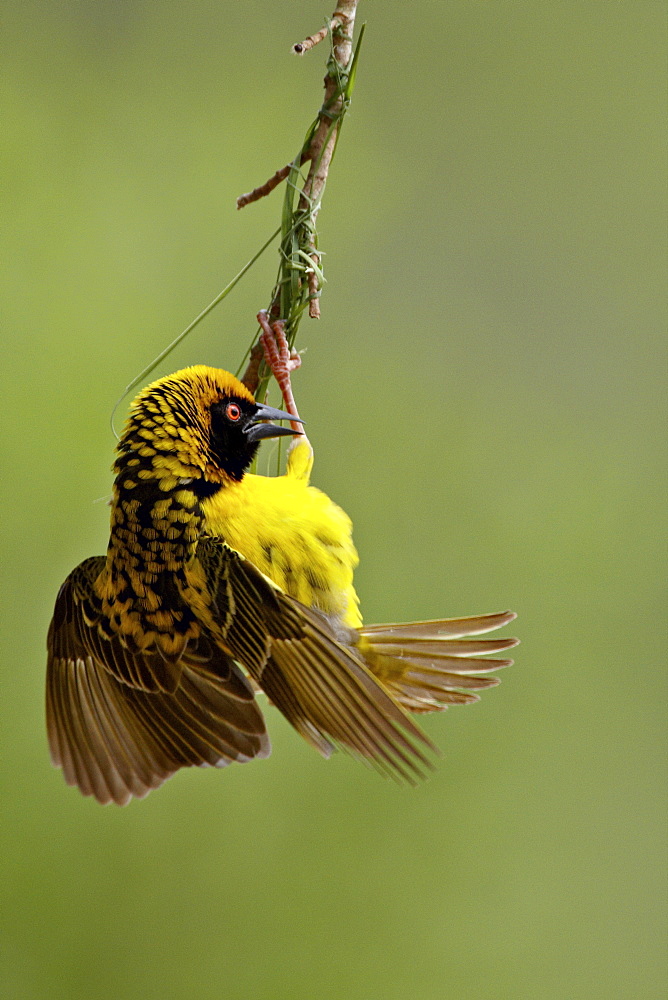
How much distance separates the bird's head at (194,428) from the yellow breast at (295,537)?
60 mm

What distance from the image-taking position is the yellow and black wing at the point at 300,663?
140 cm

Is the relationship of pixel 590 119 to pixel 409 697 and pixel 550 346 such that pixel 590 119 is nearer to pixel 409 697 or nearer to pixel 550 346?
pixel 550 346

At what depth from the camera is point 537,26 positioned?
3.54 m

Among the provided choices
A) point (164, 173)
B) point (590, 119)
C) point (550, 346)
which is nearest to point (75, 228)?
point (164, 173)

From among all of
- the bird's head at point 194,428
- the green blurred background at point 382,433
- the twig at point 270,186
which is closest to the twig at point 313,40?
the twig at point 270,186

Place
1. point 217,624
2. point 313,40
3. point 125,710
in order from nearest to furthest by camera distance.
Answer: point 313,40 → point 217,624 → point 125,710

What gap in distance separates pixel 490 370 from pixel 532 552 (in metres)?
0.64

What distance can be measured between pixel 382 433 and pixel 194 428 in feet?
5.62

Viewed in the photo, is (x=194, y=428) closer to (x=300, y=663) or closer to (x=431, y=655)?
(x=300, y=663)

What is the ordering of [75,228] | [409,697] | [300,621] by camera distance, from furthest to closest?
[75,228] → [409,697] → [300,621]

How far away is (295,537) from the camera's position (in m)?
1.72

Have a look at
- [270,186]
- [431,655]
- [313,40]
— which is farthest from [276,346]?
[431,655]

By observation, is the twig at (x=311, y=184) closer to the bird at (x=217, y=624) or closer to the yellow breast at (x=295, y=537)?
the bird at (x=217, y=624)

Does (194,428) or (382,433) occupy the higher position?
(382,433)
